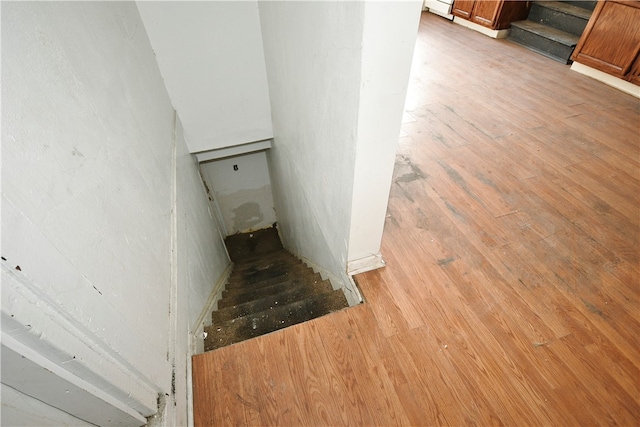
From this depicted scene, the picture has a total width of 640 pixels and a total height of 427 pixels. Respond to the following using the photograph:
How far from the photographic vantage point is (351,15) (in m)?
0.92

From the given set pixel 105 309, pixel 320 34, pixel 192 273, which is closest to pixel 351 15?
pixel 320 34

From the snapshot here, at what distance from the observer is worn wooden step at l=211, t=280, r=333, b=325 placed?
6.73 feet

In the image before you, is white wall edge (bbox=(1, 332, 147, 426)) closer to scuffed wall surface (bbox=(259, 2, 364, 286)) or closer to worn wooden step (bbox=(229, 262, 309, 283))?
scuffed wall surface (bbox=(259, 2, 364, 286))

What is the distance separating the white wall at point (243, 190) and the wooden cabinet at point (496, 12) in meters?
3.63

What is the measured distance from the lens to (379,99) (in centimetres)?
104

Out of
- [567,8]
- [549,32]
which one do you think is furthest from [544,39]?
[567,8]

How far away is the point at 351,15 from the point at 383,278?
1.25m

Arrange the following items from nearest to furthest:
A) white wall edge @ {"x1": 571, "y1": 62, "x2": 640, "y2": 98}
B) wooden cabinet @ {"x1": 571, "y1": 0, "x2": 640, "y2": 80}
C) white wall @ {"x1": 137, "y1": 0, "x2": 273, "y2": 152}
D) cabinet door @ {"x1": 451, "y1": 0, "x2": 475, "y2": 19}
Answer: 1. white wall @ {"x1": 137, "y1": 0, "x2": 273, "y2": 152}
2. wooden cabinet @ {"x1": 571, "y1": 0, "x2": 640, "y2": 80}
3. white wall edge @ {"x1": 571, "y1": 62, "x2": 640, "y2": 98}
4. cabinet door @ {"x1": 451, "y1": 0, "x2": 475, "y2": 19}

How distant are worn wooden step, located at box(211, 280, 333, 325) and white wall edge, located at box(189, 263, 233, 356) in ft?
0.25

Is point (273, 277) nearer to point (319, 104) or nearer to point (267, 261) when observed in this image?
point (267, 261)

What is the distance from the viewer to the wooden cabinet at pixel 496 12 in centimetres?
414

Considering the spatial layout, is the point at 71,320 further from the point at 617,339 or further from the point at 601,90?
the point at 601,90

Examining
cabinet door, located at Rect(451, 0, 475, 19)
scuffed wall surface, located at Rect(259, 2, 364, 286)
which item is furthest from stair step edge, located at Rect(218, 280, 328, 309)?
cabinet door, located at Rect(451, 0, 475, 19)

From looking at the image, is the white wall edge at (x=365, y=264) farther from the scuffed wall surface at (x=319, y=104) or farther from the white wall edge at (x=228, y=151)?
the white wall edge at (x=228, y=151)
